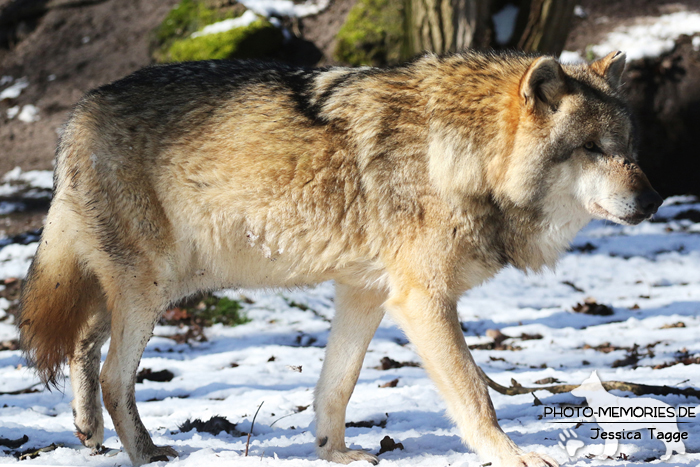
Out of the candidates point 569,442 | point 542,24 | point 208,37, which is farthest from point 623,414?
point 208,37

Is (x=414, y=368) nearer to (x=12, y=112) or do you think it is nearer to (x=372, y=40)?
(x=372, y=40)

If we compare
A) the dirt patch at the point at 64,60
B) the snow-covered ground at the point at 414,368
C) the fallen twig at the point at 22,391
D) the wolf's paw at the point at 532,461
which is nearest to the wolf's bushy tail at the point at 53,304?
the snow-covered ground at the point at 414,368

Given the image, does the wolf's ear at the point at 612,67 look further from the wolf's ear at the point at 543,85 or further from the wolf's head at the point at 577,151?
the wolf's ear at the point at 543,85

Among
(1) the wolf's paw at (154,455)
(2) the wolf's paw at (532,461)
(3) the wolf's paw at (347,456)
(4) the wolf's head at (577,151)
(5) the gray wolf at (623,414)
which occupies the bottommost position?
(3) the wolf's paw at (347,456)

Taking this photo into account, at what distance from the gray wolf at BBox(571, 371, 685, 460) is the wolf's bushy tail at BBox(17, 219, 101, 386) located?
2.87 m

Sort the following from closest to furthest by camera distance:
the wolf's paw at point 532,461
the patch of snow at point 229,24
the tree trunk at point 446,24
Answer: the wolf's paw at point 532,461
the tree trunk at point 446,24
the patch of snow at point 229,24

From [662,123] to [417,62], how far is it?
20.6ft

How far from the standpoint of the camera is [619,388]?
383 centimetres

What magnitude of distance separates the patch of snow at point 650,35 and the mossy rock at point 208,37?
15.6ft

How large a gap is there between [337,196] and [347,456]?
1.37 metres

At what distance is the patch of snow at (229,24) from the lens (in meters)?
9.33

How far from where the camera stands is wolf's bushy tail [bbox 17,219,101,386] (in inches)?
139

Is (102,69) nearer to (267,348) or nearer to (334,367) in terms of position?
(267,348)

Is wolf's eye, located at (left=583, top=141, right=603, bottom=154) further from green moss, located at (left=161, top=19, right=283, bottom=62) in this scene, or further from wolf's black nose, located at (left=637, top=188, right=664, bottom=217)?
green moss, located at (left=161, top=19, right=283, bottom=62)
